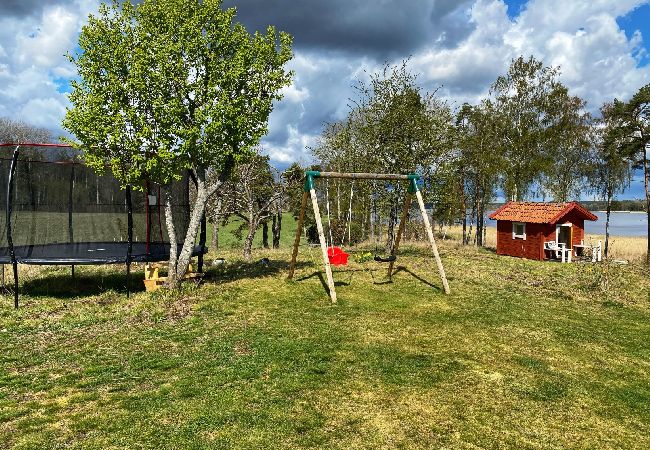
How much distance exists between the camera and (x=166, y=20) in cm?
1112

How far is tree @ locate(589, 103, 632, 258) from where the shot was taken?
1141 inches

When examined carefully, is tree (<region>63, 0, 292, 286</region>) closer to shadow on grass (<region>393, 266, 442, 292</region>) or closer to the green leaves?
the green leaves

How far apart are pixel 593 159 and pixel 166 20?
1325 inches

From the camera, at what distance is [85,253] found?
1298cm

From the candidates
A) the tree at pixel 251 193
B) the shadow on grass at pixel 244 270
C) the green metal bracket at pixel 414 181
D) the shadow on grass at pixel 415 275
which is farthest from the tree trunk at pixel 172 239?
the shadow on grass at pixel 415 275

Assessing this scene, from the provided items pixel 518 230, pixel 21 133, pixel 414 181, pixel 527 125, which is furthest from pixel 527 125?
pixel 21 133

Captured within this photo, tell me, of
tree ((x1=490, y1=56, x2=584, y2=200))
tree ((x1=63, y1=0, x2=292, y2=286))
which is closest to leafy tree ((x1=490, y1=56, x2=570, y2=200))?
tree ((x1=490, y1=56, x2=584, y2=200))

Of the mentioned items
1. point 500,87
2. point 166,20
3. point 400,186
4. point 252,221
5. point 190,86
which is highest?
point 500,87

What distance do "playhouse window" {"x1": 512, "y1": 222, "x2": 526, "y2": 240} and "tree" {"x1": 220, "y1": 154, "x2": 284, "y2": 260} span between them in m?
13.6

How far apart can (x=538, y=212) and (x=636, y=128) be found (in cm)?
→ 887

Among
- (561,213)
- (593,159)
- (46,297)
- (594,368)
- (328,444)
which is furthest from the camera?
(593,159)

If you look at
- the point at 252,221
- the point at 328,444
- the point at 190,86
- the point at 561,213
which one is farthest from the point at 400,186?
the point at 328,444

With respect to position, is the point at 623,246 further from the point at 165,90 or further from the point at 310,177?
the point at 165,90

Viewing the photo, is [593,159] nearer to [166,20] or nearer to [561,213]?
[561,213]
